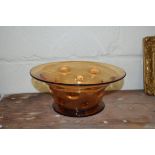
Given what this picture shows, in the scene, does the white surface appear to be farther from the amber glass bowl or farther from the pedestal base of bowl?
the pedestal base of bowl

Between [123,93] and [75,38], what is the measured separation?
195 mm

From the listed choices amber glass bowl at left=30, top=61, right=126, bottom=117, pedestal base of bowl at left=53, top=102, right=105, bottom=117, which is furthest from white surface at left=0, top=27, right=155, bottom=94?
pedestal base of bowl at left=53, top=102, right=105, bottom=117

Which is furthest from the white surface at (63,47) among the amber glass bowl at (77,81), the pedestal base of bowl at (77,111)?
the pedestal base of bowl at (77,111)

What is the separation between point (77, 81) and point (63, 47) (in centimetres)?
12

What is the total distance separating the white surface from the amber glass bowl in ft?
0.17

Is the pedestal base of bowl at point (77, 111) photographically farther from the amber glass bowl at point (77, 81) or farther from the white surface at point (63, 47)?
the white surface at point (63, 47)

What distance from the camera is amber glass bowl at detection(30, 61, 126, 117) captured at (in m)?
0.55

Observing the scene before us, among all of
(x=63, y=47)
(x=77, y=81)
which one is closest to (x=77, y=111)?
(x=77, y=81)

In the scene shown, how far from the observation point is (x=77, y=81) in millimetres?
618

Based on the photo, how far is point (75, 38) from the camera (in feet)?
2.24

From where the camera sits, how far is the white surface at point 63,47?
2.21ft
